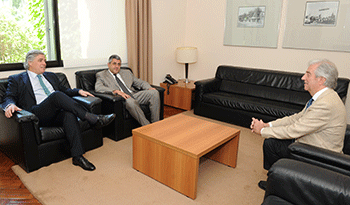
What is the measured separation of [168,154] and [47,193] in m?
1.12

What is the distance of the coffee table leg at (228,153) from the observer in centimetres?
285

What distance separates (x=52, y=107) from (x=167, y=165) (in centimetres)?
141

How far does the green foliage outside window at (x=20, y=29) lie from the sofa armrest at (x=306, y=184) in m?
3.46

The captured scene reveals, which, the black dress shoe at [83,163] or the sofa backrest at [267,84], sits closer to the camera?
the black dress shoe at [83,163]

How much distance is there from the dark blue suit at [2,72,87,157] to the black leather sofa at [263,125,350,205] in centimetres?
199

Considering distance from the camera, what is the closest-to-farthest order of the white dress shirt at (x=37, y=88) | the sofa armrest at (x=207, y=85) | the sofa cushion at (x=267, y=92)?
the white dress shirt at (x=37, y=88)
the sofa cushion at (x=267, y=92)
the sofa armrest at (x=207, y=85)

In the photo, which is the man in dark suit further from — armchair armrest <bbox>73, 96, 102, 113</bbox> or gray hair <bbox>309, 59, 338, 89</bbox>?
gray hair <bbox>309, 59, 338, 89</bbox>

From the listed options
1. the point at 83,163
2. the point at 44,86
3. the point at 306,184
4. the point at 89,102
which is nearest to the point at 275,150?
the point at 306,184

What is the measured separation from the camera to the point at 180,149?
2.31m

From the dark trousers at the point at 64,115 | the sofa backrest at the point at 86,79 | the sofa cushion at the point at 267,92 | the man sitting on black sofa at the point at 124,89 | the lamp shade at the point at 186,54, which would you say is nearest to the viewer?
the dark trousers at the point at 64,115

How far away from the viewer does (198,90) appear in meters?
4.53

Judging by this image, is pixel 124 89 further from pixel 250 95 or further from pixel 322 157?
pixel 322 157

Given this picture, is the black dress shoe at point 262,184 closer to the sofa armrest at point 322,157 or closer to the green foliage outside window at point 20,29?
the sofa armrest at point 322,157

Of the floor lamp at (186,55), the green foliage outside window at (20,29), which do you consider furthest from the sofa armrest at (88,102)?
the floor lamp at (186,55)
